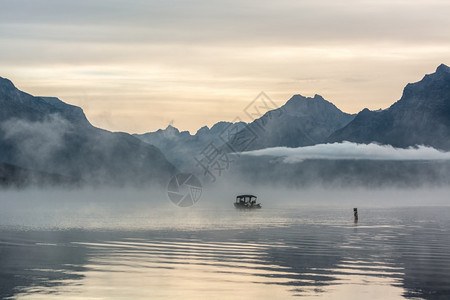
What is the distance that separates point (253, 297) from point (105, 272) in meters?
Result: 16.3

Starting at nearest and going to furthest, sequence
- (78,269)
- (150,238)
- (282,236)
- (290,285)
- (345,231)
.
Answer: (290,285) < (78,269) < (150,238) < (282,236) < (345,231)

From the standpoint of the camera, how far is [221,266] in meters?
64.4

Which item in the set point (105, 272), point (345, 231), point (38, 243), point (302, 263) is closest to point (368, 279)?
point (302, 263)

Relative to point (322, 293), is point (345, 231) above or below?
above

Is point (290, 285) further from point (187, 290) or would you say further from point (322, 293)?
point (187, 290)

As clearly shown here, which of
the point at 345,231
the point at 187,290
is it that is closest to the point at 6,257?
the point at 187,290

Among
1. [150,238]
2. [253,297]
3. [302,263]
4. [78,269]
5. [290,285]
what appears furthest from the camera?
[150,238]

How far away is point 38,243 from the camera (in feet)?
294

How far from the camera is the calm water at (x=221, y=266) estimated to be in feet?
164

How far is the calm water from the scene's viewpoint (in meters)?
50.1

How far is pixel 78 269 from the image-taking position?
61.4m

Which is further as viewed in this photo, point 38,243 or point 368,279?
point 38,243

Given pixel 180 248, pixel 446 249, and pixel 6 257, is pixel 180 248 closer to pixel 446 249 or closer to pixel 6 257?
pixel 6 257

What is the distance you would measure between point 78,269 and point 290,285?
1934cm
